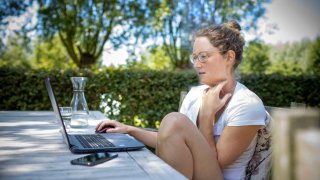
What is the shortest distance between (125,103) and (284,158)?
17.2 feet

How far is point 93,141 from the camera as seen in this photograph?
1.77 metres

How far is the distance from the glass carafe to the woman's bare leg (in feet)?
2.53

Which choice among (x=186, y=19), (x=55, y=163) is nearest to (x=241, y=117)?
(x=55, y=163)

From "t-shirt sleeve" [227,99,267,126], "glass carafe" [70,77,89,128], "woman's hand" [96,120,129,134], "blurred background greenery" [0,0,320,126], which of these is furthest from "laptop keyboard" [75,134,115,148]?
"blurred background greenery" [0,0,320,126]

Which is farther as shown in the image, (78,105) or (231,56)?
(78,105)

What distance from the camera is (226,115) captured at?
6.39 feet

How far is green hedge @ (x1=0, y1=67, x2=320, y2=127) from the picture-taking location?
18.0 ft

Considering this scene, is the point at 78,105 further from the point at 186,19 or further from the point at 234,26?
the point at 186,19

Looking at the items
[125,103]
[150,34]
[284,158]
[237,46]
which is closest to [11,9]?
[150,34]

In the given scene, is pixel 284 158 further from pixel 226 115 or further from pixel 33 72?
pixel 33 72

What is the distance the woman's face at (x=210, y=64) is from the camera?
2.13 metres

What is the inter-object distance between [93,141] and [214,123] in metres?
0.76

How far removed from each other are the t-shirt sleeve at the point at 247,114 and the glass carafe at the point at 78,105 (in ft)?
3.39

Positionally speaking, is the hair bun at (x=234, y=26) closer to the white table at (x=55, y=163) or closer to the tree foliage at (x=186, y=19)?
the white table at (x=55, y=163)
